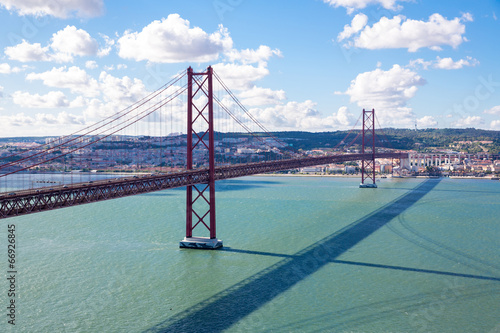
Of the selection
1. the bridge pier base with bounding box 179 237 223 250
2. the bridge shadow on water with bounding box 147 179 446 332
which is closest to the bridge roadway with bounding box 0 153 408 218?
the bridge pier base with bounding box 179 237 223 250

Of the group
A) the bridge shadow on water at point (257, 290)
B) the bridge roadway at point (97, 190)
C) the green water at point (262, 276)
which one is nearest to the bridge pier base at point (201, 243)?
the green water at point (262, 276)

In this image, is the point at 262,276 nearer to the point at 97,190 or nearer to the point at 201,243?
the point at 201,243

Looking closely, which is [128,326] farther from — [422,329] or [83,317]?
[422,329]

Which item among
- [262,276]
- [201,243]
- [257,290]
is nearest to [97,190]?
[201,243]

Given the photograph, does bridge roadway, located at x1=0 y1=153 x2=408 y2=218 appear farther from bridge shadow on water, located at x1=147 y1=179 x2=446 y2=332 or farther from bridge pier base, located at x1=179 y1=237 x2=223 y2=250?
bridge shadow on water, located at x1=147 y1=179 x2=446 y2=332

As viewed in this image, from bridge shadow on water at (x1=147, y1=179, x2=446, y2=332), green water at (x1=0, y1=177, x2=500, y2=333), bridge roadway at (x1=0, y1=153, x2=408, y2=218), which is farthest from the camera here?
bridge roadway at (x1=0, y1=153, x2=408, y2=218)

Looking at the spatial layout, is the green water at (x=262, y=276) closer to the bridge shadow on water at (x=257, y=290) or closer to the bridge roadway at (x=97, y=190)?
the bridge shadow on water at (x=257, y=290)
